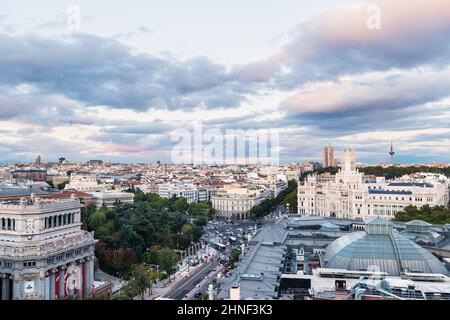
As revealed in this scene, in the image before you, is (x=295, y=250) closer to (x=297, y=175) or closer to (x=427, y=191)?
(x=427, y=191)

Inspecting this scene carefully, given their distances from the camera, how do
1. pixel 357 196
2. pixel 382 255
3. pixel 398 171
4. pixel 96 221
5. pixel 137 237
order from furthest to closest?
pixel 398 171, pixel 357 196, pixel 96 221, pixel 137 237, pixel 382 255

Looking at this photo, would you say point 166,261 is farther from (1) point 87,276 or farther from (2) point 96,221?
(2) point 96,221

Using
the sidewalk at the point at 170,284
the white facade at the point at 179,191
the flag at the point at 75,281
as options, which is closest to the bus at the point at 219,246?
the sidewalk at the point at 170,284

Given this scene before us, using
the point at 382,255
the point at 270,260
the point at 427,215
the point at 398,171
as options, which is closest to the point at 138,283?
the point at 270,260
